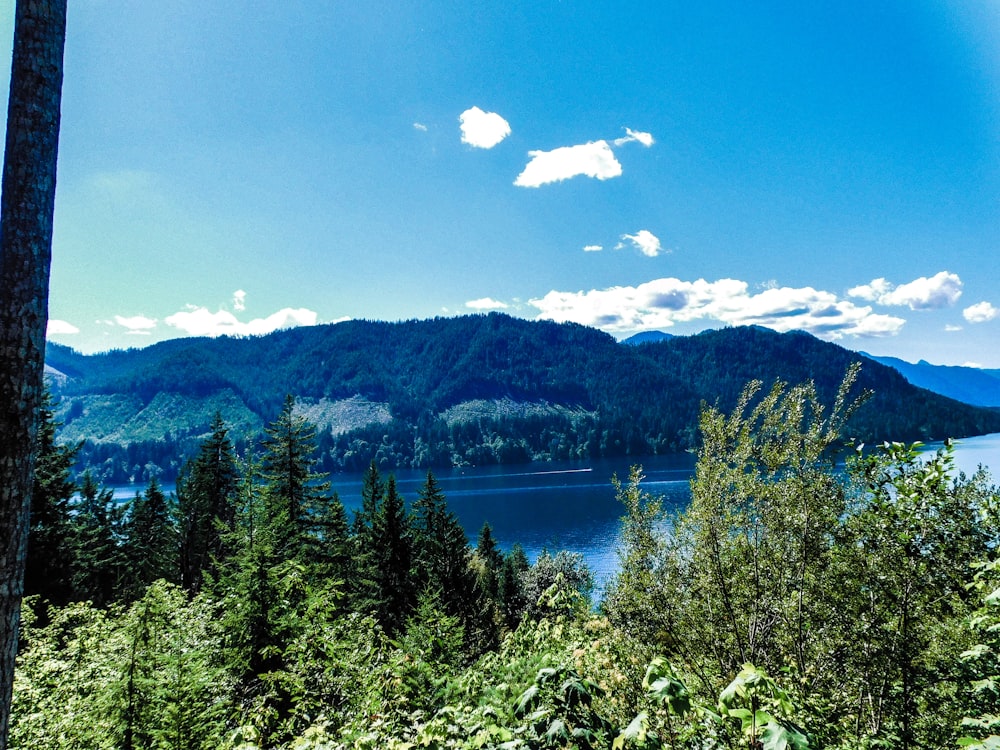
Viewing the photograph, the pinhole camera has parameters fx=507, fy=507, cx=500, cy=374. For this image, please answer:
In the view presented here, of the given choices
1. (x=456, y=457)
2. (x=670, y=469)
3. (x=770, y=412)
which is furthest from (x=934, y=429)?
(x=770, y=412)

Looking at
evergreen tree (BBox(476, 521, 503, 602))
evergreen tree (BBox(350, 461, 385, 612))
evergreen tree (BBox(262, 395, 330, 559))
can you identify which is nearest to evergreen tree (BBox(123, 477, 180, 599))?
evergreen tree (BBox(262, 395, 330, 559))

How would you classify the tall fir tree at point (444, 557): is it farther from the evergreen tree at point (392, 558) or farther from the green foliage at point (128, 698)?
the green foliage at point (128, 698)

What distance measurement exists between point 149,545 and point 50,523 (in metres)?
13.5

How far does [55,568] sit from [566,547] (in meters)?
49.0

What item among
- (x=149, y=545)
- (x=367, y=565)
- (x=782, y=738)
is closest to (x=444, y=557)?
(x=367, y=565)

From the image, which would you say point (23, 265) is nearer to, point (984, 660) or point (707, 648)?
point (984, 660)

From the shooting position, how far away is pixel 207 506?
26922mm

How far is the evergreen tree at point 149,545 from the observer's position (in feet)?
86.2

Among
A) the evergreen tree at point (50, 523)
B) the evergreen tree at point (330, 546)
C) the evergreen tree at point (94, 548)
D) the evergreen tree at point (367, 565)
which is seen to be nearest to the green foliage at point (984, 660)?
the evergreen tree at point (330, 546)

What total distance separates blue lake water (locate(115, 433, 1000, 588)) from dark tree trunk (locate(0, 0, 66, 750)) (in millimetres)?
28580

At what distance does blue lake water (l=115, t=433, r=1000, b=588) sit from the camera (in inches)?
2398

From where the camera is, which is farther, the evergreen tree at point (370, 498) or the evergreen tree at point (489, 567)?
the evergreen tree at point (489, 567)

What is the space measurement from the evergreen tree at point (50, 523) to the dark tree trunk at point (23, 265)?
753 inches

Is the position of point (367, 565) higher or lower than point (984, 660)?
lower
